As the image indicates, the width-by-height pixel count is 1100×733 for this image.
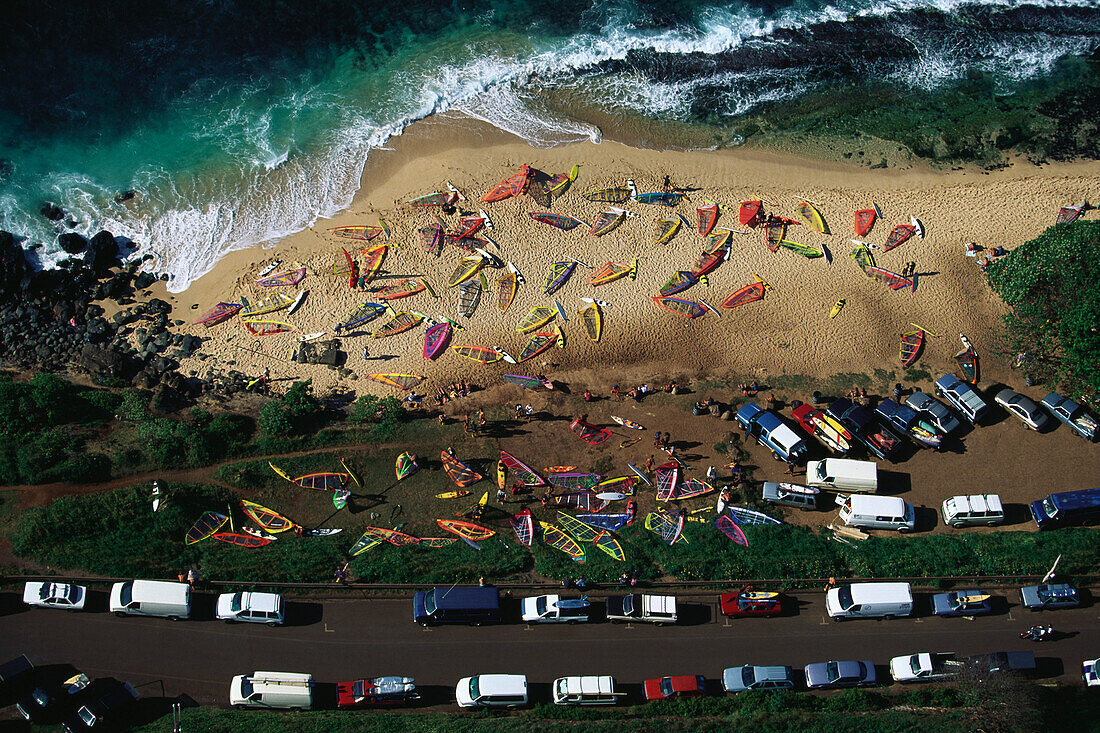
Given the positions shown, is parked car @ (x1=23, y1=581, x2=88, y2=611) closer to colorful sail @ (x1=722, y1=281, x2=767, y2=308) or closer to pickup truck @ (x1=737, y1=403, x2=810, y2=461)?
pickup truck @ (x1=737, y1=403, x2=810, y2=461)

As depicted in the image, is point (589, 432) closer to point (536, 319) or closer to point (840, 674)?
point (536, 319)

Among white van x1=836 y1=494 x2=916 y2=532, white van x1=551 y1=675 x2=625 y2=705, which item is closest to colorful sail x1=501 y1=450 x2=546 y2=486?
white van x1=551 y1=675 x2=625 y2=705

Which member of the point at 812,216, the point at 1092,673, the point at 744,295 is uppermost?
the point at 812,216

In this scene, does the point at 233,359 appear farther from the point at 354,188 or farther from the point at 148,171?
the point at 148,171

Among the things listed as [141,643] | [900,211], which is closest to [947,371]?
[900,211]

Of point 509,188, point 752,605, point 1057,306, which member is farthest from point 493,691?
point 1057,306

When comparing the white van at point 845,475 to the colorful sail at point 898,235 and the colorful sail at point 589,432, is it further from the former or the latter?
the colorful sail at point 898,235

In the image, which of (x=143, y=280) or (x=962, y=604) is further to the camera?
(x=143, y=280)

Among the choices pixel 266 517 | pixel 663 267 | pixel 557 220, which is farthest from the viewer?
pixel 557 220

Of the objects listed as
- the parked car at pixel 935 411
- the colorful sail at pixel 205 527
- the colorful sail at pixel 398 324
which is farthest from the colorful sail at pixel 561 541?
the parked car at pixel 935 411
